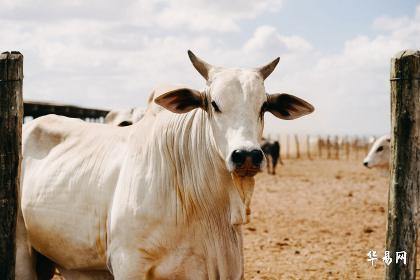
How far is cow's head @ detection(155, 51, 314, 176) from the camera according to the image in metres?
3.36

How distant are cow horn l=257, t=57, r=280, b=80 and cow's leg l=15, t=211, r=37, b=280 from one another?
2.13 metres

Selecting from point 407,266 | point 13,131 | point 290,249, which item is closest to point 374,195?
point 290,249

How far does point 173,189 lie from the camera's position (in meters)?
3.88

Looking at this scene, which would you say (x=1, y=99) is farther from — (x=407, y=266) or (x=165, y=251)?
(x=407, y=266)

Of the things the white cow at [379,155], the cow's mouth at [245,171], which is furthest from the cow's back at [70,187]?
the white cow at [379,155]

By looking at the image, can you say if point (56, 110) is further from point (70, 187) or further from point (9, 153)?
point (9, 153)

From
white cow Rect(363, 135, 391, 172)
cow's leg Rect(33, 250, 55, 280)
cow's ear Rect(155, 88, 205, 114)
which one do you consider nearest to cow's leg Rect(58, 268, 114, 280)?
cow's leg Rect(33, 250, 55, 280)

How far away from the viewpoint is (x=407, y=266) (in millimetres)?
3732

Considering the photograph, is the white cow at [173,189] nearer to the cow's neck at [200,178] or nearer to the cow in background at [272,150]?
the cow's neck at [200,178]

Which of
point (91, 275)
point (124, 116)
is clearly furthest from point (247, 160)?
point (124, 116)

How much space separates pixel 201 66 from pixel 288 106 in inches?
26.0

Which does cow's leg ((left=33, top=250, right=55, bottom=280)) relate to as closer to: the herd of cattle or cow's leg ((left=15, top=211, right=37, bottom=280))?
cow's leg ((left=15, top=211, right=37, bottom=280))

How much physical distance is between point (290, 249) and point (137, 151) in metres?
4.89

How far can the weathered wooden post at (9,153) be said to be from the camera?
11.6 ft
